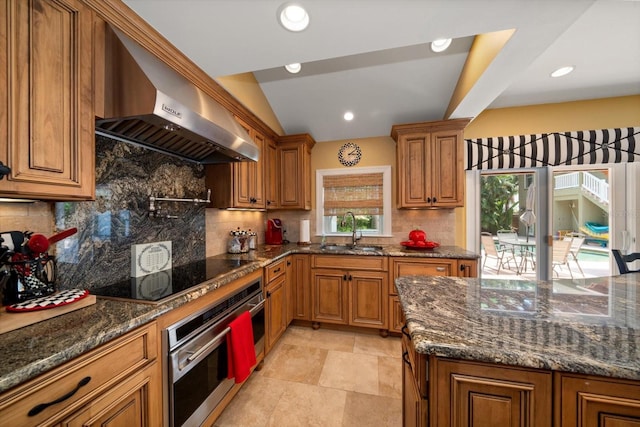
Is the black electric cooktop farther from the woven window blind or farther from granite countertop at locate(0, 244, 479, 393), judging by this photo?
the woven window blind

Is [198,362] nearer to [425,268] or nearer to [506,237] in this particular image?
[425,268]

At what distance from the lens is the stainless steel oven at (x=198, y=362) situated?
114 centimetres

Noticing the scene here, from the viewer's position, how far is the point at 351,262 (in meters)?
2.64

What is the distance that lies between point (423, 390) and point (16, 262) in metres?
1.63

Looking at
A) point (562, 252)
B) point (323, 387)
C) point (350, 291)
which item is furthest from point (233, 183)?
point (562, 252)

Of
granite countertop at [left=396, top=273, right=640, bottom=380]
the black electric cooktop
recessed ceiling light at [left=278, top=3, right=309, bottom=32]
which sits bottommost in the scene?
the black electric cooktop

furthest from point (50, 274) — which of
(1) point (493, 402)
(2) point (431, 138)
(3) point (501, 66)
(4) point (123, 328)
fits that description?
(2) point (431, 138)

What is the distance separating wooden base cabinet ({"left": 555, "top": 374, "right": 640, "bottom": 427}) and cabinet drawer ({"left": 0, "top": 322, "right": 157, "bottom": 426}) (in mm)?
1463

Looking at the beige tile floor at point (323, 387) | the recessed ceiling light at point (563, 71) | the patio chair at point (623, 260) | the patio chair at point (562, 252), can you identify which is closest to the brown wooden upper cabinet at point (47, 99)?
the beige tile floor at point (323, 387)

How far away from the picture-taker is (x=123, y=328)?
0.89 meters

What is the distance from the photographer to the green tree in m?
2.98

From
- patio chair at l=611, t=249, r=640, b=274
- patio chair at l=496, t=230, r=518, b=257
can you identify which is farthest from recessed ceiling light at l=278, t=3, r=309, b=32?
patio chair at l=496, t=230, r=518, b=257

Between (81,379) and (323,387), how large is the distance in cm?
158

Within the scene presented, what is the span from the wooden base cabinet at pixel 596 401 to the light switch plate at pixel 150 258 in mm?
2133
